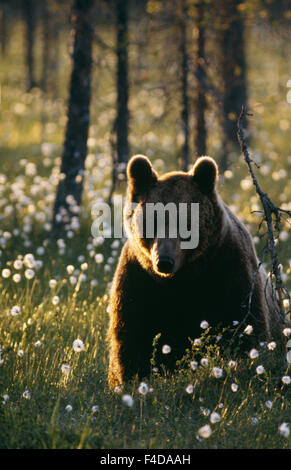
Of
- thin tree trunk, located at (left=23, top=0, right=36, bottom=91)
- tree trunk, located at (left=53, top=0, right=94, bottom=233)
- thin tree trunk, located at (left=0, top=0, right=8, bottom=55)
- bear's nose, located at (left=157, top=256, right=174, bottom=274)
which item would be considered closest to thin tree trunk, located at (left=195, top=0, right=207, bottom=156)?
tree trunk, located at (left=53, top=0, right=94, bottom=233)

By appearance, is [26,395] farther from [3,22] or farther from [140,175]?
[3,22]

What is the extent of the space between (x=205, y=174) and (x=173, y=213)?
1.31 feet

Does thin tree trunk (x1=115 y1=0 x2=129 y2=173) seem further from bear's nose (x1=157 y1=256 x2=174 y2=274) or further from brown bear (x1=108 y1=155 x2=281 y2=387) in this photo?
bear's nose (x1=157 y1=256 x2=174 y2=274)

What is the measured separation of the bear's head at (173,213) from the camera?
13.2 ft

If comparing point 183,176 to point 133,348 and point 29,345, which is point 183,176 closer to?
point 133,348

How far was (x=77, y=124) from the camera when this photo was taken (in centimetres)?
866

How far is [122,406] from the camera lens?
416 cm

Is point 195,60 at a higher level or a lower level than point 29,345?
higher

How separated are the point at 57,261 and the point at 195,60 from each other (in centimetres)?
444

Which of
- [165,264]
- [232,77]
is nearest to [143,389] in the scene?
[165,264]

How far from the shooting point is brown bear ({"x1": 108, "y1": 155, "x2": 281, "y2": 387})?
4.23 meters

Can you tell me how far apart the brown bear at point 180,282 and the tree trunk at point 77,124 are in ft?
13.0
